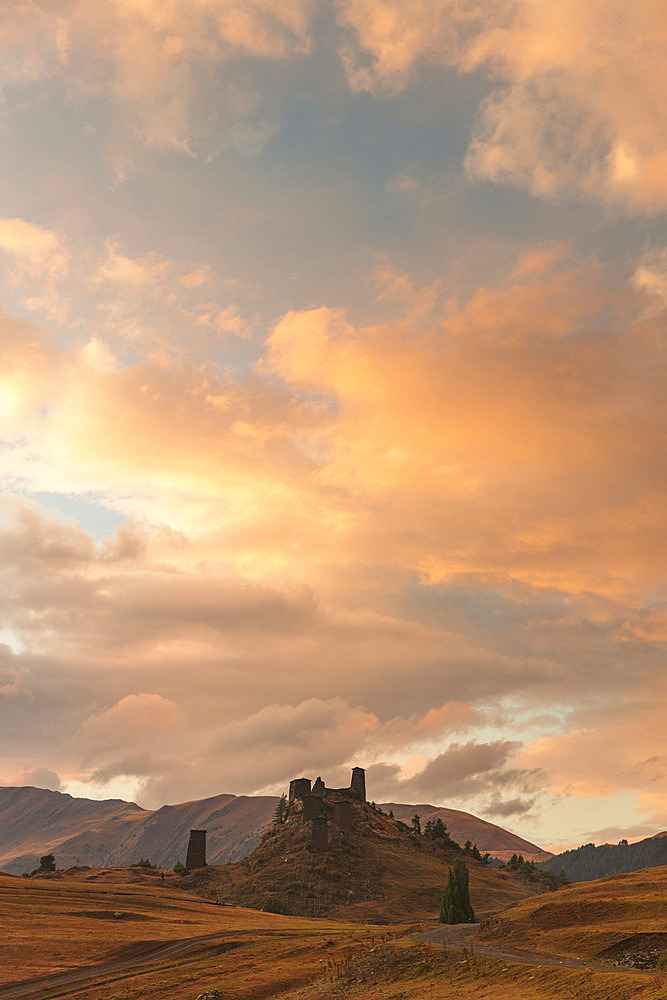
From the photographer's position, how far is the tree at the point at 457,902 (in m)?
83.7

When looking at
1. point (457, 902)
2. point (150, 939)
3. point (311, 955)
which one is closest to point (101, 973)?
point (150, 939)

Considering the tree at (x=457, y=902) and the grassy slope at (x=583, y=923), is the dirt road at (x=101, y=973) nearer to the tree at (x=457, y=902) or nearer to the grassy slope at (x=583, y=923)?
the tree at (x=457, y=902)

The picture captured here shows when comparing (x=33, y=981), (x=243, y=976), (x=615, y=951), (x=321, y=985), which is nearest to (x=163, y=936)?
(x=33, y=981)

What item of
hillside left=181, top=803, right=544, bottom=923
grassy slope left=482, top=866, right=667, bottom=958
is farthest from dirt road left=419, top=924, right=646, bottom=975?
hillside left=181, top=803, right=544, bottom=923

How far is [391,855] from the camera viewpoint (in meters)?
187

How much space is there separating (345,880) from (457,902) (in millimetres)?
89625

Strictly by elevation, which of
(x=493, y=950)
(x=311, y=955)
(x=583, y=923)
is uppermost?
(x=583, y=923)

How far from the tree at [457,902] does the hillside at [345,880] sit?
192 ft

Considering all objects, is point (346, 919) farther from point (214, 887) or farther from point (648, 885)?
point (648, 885)

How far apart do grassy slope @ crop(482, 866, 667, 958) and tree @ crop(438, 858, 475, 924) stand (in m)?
13.7

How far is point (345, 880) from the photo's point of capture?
165m

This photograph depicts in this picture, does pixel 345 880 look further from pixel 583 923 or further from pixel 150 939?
pixel 583 923

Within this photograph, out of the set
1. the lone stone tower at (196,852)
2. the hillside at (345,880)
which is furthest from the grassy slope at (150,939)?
the lone stone tower at (196,852)

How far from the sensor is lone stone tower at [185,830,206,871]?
18538cm
